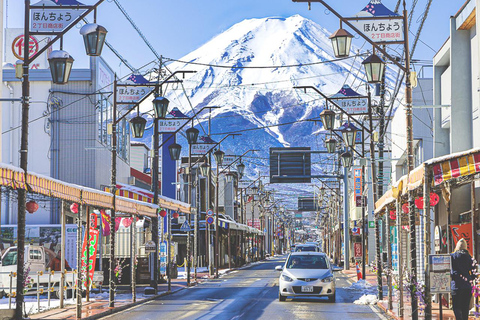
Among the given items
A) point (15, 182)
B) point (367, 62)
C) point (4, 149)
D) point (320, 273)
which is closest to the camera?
point (15, 182)

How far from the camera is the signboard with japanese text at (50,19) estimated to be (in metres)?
16.8

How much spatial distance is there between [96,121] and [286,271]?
1977cm

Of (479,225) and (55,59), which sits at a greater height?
(55,59)

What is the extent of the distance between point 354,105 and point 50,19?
1466 centimetres

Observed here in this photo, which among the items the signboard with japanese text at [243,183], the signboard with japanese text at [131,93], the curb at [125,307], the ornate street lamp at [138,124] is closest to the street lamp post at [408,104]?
the curb at [125,307]

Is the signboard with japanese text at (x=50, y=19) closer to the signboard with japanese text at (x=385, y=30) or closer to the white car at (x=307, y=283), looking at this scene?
the signboard with japanese text at (x=385, y=30)

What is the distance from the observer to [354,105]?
94.8 feet

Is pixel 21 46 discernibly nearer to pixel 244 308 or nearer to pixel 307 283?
pixel 307 283

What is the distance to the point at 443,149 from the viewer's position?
1076 inches

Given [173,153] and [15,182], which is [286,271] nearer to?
[173,153]

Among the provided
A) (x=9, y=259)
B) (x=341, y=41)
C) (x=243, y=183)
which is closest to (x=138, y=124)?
(x=9, y=259)

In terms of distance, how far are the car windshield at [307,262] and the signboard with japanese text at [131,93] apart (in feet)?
24.9

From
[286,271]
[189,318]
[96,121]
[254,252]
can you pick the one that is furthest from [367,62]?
[254,252]

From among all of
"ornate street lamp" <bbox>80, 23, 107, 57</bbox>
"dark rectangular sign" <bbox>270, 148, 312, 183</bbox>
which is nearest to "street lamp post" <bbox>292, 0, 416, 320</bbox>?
"ornate street lamp" <bbox>80, 23, 107, 57</bbox>
